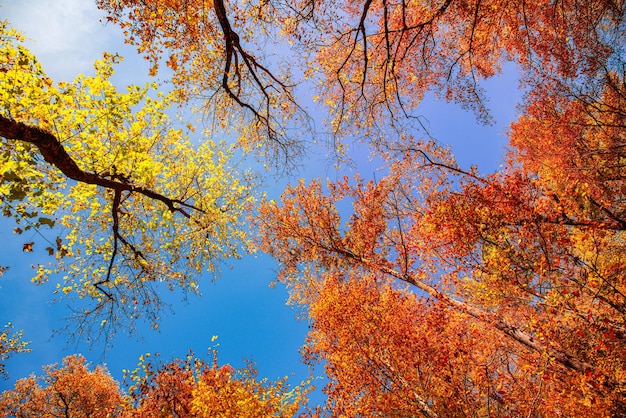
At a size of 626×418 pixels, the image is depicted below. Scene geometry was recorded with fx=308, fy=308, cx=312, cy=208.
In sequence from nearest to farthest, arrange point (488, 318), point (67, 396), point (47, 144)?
point (47, 144) → point (488, 318) → point (67, 396)

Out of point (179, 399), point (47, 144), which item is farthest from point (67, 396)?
point (47, 144)

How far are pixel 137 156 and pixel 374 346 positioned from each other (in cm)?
1116

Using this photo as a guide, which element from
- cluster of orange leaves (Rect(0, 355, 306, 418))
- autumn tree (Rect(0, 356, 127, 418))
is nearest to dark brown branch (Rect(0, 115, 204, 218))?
cluster of orange leaves (Rect(0, 355, 306, 418))

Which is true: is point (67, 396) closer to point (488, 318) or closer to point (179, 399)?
point (179, 399)

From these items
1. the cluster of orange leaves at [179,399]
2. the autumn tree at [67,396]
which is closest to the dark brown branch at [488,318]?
the cluster of orange leaves at [179,399]

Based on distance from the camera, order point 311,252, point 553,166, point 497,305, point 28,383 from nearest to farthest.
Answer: point 497,305 < point 553,166 < point 311,252 < point 28,383

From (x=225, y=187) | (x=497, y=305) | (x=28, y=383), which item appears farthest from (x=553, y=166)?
(x=28, y=383)

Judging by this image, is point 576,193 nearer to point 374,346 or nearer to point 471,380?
point 471,380

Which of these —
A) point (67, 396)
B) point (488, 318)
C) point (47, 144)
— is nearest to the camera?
point (47, 144)

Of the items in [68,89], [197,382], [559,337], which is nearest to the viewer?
[68,89]

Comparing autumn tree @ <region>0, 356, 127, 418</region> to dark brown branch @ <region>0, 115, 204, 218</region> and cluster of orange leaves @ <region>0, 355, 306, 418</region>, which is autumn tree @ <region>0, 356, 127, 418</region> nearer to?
cluster of orange leaves @ <region>0, 355, 306, 418</region>

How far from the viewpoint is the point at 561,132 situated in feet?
44.7

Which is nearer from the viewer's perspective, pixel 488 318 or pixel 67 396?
pixel 488 318

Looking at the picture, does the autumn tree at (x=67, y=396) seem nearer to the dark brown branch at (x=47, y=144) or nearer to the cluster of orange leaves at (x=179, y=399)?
the cluster of orange leaves at (x=179, y=399)
